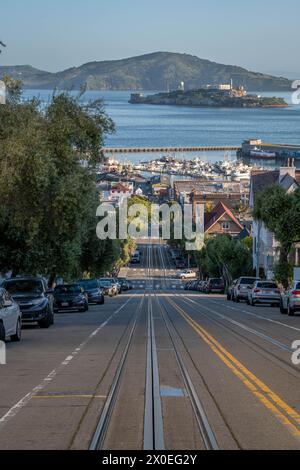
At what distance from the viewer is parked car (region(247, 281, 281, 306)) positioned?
51969 mm

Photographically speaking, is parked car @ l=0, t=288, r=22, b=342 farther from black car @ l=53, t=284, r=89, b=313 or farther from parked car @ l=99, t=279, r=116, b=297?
parked car @ l=99, t=279, r=116, b=297

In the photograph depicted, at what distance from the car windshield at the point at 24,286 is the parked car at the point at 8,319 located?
706 centimetres

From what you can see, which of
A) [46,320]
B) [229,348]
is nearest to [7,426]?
[229,348]

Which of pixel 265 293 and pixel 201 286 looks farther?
pixel 201 286

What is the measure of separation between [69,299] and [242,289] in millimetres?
15898

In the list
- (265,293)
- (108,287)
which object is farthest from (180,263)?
(265,293)

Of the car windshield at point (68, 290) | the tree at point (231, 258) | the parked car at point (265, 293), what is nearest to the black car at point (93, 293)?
the car windshield at point (68, 290)

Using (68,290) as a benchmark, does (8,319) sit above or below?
below

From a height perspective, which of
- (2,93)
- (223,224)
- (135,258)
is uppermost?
(2,93)

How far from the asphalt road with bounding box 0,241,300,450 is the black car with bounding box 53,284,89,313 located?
1551 cm

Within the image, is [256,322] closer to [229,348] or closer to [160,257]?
[229,348]

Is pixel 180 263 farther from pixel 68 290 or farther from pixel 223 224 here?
pixel 68 290

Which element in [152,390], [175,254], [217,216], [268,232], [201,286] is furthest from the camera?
[175,254]

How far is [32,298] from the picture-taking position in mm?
33250
